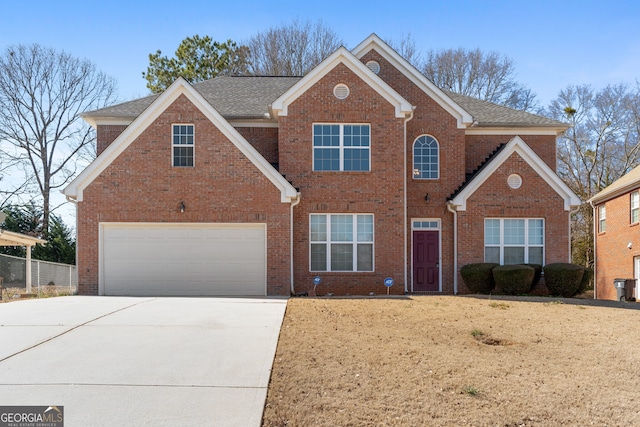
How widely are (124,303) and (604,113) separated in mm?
34705

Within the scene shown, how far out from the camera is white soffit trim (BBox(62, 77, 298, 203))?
1753 centimetres

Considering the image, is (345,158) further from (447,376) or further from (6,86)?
(6,86)

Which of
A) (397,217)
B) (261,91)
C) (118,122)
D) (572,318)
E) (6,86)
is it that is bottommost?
(572,318)

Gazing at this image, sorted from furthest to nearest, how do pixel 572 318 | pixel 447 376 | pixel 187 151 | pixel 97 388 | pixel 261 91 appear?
pixel 261 91 < pixel 187 151 < pixel 572 318 < pixel 447 376 < pixel 97 388

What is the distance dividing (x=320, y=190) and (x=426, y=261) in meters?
4.32

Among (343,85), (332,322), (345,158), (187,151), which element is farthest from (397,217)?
(332,322)

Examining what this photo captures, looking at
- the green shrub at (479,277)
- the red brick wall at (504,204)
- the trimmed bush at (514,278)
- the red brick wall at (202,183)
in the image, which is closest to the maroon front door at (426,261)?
the red brick wall at (504,204)

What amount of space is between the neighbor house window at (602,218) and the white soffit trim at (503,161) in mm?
11063

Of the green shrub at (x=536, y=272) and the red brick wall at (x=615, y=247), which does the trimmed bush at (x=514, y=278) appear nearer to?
the green shrub at (x=536, y=272)

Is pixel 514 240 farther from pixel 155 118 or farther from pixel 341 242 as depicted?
pixel 155 118

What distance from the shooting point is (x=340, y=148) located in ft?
63.0

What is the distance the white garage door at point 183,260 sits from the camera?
698 inches

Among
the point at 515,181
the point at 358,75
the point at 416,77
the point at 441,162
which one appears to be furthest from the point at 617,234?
the point at 358,75

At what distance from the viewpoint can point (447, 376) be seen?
7875mm
